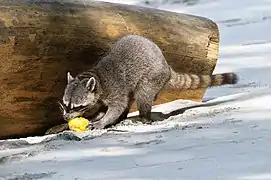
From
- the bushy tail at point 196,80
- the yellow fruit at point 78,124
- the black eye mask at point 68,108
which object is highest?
the bushy tail at point 196,80

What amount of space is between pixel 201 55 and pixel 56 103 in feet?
5.38

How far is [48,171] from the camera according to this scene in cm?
393

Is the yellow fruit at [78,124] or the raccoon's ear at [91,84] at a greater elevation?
the raccoon's ear at [91,84]

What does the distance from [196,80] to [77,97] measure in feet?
4.39

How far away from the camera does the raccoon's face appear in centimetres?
580

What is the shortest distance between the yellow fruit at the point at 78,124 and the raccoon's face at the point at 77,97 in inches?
2.2

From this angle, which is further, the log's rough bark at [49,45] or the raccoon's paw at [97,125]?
the raccoon's paw at [97,125]

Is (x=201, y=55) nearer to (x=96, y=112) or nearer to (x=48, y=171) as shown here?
(x=96, y=112)

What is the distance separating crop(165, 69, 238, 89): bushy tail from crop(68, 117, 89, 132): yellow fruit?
1062 mm

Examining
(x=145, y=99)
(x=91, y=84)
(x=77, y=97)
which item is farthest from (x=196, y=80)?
→ (x=77, y=97)

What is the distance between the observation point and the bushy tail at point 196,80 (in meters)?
6.55

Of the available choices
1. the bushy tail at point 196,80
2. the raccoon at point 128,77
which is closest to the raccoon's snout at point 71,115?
the raccoon at point 128,77

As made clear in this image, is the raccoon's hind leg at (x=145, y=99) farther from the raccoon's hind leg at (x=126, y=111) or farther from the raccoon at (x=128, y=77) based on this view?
the raccoon's hind leg at (x=126, y=111)

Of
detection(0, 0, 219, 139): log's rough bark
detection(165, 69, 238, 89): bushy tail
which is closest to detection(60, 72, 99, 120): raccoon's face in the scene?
detection(0, 0, 219, 139): log's rough bark
